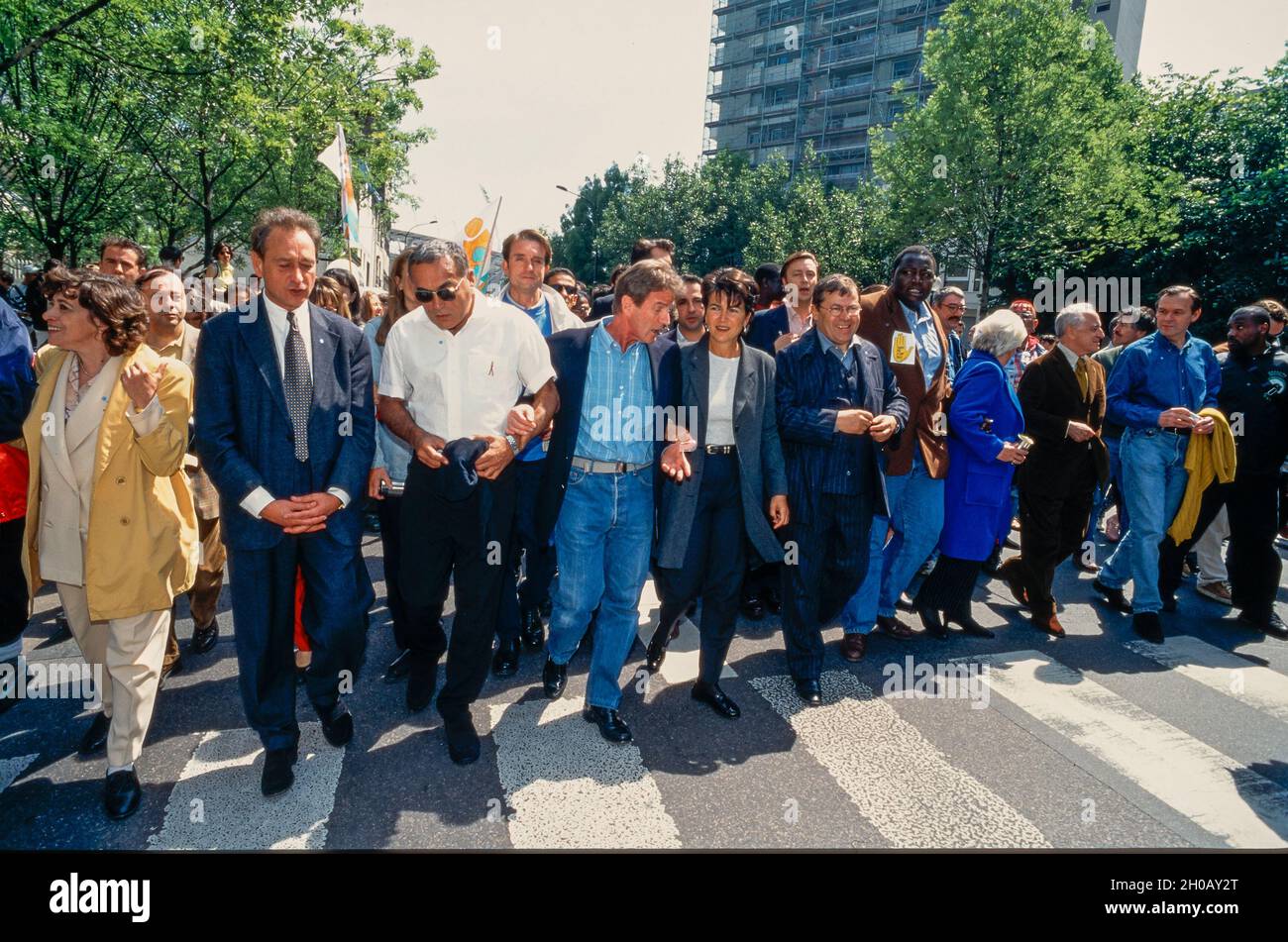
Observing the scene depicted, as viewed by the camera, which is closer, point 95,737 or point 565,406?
point 95,737

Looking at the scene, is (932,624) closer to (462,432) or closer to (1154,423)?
(1154,423)

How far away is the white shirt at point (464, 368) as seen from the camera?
344 cm

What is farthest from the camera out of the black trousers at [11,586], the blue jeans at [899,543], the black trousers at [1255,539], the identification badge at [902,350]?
the black trousers at [1255,539]

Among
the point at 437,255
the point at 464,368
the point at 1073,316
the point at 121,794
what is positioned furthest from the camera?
the point at 1073,316

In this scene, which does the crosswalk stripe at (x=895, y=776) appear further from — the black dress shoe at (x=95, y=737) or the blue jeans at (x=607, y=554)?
the black dress shoe at (x=95, y=737)

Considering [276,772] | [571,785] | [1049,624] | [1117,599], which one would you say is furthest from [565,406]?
[1117,599]

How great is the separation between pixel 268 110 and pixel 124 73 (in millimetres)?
3093

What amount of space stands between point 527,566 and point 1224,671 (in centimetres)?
480

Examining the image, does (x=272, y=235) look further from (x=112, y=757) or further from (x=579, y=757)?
(x=579, y=757)

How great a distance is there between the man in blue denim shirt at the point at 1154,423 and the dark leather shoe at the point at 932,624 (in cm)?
157

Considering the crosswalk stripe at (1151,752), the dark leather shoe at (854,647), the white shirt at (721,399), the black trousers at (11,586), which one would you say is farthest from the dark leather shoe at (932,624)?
the black trousers at (11,586)

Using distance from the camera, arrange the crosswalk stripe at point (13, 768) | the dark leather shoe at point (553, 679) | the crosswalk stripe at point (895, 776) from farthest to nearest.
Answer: the dark leather shoe at point (553, 679) → the crosswalk stripe at point (13, 768) → the crosswalk stripe at point (895, 776)

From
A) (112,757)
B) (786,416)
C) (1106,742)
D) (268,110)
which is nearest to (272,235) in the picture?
(112,757)

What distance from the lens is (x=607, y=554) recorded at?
3.85m
